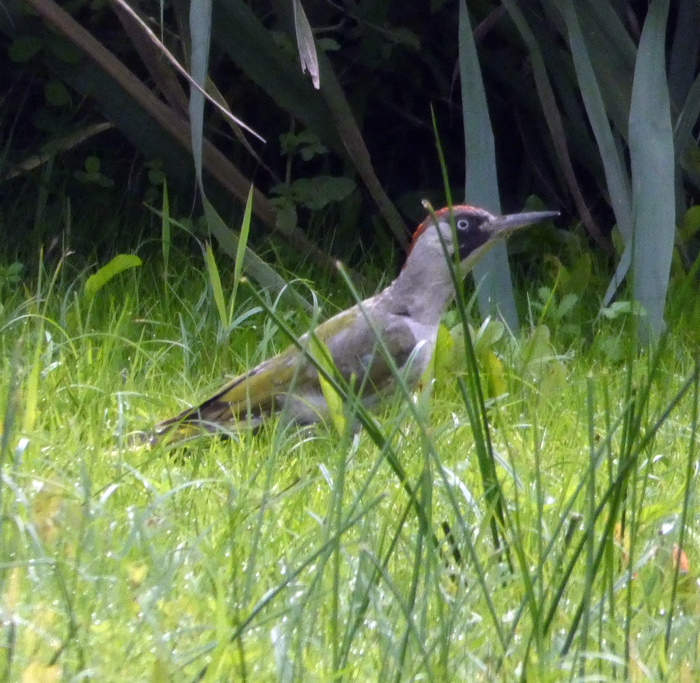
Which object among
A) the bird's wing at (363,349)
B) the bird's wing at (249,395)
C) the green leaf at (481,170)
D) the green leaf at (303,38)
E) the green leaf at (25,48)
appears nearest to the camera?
the green leaf at (303,38)

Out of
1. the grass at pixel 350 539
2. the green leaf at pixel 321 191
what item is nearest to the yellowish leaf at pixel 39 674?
the grass at pixel 350 539

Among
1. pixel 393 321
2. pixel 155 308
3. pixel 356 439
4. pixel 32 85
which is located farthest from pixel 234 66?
pixel 356 439

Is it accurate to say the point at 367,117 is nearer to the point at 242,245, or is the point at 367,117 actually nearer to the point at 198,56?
the point at 198,56

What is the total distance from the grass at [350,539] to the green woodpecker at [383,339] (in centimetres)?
17

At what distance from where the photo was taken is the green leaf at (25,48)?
4.68m

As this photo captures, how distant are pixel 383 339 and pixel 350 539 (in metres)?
1.29

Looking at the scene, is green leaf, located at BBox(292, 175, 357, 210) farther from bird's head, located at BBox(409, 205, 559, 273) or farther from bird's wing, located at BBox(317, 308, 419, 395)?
bird's wing, located at BBox(317, 308, 419, 395)

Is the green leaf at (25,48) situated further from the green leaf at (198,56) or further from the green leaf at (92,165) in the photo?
the green leaf at (198,56)

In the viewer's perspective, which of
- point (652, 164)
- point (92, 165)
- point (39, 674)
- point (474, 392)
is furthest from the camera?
point (92, 165)

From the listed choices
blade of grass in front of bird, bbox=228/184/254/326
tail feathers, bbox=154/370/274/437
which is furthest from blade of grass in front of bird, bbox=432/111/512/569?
tail feathers, bbox=154/370/274/437

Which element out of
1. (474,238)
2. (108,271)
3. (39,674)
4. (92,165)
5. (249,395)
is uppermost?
(92,165)

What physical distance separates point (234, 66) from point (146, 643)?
4035mm

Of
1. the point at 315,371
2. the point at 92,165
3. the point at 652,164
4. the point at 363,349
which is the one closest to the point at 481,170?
the point at 652,164

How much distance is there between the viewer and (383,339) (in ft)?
11.7
